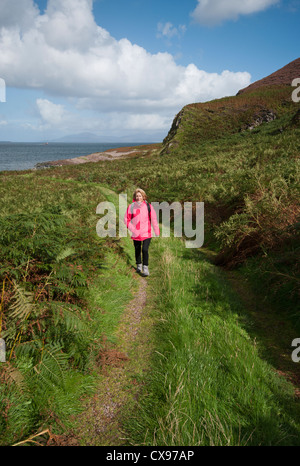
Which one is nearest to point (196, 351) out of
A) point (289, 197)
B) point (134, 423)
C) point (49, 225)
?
point (134, 423)

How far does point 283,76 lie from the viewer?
6656 centimetres

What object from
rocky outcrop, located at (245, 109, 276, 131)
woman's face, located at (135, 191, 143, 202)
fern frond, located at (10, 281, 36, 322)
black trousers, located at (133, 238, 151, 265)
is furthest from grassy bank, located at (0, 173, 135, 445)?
rocky outcrop, located at (245, 109, 276, 131)

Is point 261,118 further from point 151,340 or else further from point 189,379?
point 189,379

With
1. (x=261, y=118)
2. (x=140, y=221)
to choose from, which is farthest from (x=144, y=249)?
(x=261, y=118)

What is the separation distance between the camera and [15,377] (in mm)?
2375

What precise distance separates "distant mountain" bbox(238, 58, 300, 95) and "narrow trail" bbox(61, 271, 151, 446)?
76605 millimetres

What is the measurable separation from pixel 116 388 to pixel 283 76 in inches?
3474

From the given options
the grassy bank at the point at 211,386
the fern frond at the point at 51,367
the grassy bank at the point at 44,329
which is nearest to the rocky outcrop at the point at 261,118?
the grassy bank at the point at 211,386

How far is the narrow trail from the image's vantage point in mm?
2303

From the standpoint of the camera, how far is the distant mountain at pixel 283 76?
206 feet

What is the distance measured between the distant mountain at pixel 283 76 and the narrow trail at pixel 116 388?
76605 millimetres

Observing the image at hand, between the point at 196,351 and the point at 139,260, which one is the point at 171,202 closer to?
the point at 139,260

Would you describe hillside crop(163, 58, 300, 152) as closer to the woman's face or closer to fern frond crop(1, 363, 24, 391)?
the woman's face

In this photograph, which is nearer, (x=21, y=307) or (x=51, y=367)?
(x=51, y=367)
